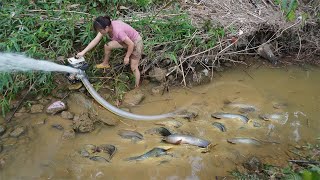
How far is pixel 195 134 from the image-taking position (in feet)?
12.7

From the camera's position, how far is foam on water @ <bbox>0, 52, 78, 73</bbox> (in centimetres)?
407

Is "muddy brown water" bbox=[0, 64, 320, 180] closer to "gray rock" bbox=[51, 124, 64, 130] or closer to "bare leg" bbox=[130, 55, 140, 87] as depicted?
"gray rock" bbox=[51, 124, 64, 130]

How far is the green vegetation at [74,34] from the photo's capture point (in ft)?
13.7

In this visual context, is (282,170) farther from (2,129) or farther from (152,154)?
(2,129)

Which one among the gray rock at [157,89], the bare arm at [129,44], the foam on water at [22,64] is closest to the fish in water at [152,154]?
the gray rock at [157,89]

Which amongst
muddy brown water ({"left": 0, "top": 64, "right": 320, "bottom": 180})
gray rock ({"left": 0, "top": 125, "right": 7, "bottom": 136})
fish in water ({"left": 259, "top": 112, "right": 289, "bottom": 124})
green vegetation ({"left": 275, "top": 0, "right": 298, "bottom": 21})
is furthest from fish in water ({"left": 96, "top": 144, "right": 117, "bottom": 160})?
green vegetation ({"left": 275, "top": 0, "right": 298, "bottom": 21})

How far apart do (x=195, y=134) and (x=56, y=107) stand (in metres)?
1.55

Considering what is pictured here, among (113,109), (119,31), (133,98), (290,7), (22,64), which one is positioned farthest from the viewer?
(133,98)

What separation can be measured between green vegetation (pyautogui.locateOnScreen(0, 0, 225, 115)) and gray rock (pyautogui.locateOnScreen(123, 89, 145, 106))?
9 cm

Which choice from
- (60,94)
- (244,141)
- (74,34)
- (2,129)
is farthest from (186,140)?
(74,34)

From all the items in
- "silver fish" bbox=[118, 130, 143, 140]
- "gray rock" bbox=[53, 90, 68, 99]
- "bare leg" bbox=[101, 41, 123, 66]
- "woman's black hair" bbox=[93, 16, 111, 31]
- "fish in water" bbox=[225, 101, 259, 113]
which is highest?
"woman's black hair" bbox=[93, 16, 111, 31]

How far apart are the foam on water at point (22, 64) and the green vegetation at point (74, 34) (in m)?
0.07

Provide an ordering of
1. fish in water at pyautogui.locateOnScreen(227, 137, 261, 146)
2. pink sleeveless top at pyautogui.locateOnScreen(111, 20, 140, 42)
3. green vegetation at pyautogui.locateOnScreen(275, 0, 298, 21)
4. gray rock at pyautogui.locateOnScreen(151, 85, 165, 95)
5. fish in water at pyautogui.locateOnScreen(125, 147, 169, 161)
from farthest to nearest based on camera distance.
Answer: gray rock at pyautogui.locateOnScreen(151, 85, 165, 95), pink sleeveless top at pyautogui.locateOnScreen(111, 20, 140, 42), fish in water at pyautogui.locateOnScreen(227, 137, 261, 146), fish in water at pyautogui.locateOnScreen(125, 147, 169, 161), green vegetation at pyautogui.locateOnScreen(275, 0, 298, 21)

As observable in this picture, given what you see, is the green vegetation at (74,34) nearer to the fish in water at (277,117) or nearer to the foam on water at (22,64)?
the foam on water at (22,64)
